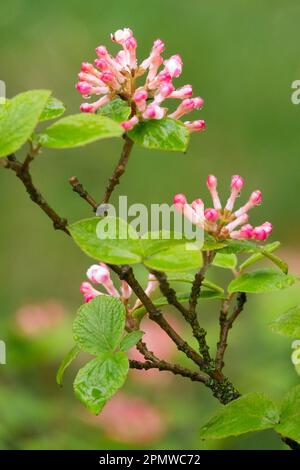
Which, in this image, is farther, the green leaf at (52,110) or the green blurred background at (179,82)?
the green blurred background at (179,82)

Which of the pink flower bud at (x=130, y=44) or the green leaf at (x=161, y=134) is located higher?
the pink flower bud at (x=130, y=44)

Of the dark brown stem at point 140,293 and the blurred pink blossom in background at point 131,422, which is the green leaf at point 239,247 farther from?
the blurred pink blossom in background at point 131,422

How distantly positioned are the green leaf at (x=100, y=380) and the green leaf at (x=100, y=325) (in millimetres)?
20

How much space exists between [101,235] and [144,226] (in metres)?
0.08

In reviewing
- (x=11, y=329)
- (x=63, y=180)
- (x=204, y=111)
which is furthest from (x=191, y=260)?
(x=204, y=111)

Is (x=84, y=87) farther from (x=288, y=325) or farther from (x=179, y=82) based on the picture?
(x=179, y=82)

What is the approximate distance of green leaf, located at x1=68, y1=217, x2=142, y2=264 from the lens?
18.7 inches

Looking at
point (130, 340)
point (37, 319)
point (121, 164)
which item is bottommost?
point (37, 319)

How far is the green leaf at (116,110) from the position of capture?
1.79 feet

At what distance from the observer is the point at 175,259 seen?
491 mm

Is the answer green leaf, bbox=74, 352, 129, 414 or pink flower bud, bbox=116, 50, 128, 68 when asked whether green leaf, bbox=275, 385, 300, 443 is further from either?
pink flower bud, bbox=116, 50, 128, 68

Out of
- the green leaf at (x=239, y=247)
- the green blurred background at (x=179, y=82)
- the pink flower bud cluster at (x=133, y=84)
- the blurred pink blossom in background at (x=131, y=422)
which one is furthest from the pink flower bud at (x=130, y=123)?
the green blurred background at (x=179, y=82)

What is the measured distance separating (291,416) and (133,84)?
0.25 meters

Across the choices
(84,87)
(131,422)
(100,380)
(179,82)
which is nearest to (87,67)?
(84,87)
